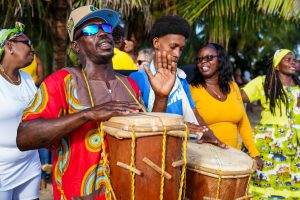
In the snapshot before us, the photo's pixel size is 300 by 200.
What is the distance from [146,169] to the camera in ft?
5.70

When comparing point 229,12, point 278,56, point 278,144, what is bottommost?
Answer: point 278,144

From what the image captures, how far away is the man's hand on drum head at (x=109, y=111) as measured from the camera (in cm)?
178

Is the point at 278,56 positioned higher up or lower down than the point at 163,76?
higher up

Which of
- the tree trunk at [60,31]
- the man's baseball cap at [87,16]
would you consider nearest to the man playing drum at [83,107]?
the man's baseball cap at [87,16]


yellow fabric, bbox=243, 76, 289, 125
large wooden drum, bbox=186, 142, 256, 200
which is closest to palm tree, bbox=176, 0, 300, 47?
yellow fabric, bbox=243, 76, 289, 125

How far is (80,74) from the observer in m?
2.08

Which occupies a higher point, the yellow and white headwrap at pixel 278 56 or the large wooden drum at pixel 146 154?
the yellow and white headwrap at pixel 278 56

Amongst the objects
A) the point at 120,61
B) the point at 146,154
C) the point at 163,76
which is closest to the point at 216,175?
the point at 163,76

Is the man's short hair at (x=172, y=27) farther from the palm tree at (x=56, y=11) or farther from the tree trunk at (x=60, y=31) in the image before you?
the tree trunk at (x=60, y=31)

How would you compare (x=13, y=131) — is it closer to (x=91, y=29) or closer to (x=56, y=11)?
(x=91, y=29)

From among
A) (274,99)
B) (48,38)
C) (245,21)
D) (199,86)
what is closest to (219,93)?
(199,86)

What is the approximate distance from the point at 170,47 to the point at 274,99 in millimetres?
1927

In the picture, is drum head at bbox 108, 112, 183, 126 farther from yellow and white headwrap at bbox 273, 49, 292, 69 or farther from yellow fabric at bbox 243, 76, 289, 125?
yellow and white headwrap at bbox 273, 49, 292, 69

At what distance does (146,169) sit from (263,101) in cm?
295
